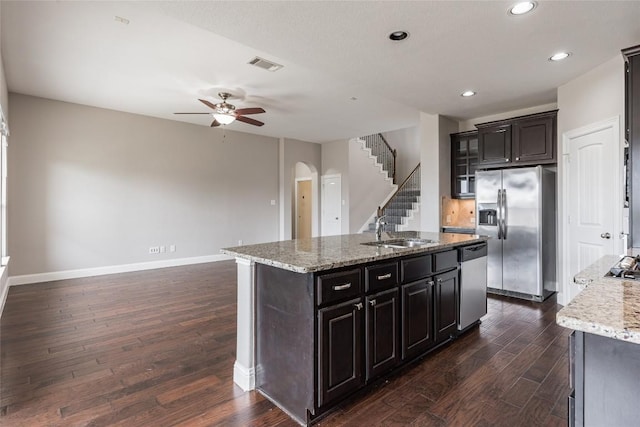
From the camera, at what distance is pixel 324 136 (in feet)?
26.9

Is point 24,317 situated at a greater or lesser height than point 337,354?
lesser

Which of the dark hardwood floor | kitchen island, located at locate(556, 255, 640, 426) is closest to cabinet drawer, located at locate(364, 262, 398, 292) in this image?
the dark hardwood floor

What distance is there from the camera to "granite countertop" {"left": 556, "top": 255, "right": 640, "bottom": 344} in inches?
35.1

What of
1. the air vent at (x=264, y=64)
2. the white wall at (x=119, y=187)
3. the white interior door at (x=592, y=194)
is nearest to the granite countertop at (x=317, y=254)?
the white interior door at (x=592, y=194)

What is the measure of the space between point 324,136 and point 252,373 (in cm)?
663

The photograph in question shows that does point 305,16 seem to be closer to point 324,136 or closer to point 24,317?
point 24,317

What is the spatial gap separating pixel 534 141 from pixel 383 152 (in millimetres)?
5316

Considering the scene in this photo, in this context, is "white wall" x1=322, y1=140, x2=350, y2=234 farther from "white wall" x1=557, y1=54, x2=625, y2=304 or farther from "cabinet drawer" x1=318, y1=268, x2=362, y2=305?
"cabinet drawer" x1=318, y1=268, x2=362, y2=305

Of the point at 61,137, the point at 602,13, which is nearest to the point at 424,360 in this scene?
the point at 602,13

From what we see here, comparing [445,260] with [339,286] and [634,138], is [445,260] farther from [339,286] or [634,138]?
[634,138]

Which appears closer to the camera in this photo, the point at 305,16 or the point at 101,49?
the point at 305,16

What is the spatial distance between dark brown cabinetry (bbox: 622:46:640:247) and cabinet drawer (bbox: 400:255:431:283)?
1.47 metres

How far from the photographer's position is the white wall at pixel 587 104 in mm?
3435

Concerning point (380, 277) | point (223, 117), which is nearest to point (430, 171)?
point (223, 117)
